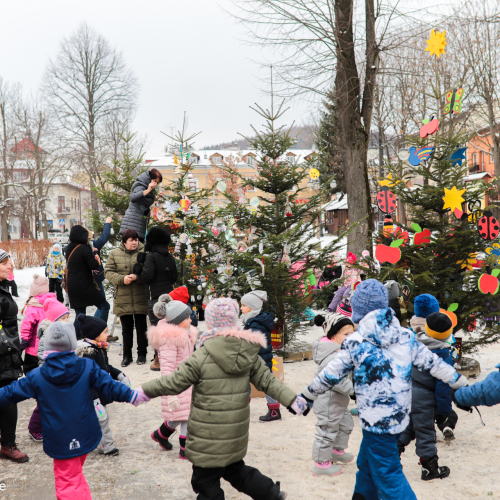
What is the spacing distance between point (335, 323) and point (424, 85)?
17746 mm

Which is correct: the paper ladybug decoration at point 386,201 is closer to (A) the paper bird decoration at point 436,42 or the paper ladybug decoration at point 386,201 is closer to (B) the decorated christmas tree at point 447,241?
(B) the decorated christmas tree at point 447,241

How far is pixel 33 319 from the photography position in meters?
4.84

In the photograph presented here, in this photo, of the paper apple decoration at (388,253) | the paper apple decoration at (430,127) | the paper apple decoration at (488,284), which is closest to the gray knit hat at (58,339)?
the paper apple decoration at (388,253)

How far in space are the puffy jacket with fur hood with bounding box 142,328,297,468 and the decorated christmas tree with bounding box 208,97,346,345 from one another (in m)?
3.66

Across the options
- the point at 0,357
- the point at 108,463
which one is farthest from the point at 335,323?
the point at 0,357

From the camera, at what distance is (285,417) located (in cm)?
518

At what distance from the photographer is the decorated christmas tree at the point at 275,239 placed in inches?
270

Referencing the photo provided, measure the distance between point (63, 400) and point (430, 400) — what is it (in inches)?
108

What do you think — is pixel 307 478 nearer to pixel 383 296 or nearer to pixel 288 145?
pixel 383 296

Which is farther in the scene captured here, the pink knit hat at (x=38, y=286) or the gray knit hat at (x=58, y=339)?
the pink knit hat at (x=38, y=286)

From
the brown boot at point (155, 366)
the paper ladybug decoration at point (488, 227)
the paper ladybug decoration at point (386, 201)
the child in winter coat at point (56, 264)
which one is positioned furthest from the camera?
the child in winter coat at point (56, 264)

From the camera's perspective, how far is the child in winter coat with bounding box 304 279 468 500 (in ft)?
9.47

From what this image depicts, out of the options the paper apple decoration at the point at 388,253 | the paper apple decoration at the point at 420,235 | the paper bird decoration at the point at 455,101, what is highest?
the paper bird decoration at the point at 455,101

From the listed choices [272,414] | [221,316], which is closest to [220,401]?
[221,316]
